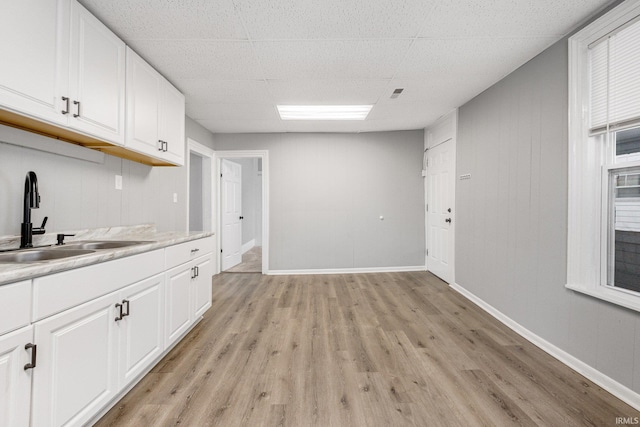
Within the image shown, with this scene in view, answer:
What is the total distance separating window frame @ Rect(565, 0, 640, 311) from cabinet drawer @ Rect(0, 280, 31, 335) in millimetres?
3019

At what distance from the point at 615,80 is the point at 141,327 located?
135 inches

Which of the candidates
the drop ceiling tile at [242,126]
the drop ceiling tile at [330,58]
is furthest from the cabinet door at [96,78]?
the drop ceiling tile at [242,126]

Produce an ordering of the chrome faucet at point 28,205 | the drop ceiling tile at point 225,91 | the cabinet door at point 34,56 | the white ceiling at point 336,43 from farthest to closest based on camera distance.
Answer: the drop ceiling tile at point 225,91, the white ceiling at point 336,43, the chrome faucet at point 28,205, the cabinet door at point 34,56

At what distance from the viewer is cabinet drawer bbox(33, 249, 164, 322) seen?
1084 mm

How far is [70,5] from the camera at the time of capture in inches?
60.5

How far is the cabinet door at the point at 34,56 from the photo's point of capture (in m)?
1.21

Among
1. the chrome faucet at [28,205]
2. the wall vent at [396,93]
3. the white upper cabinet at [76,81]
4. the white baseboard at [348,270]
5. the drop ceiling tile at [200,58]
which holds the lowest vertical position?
the white baseboard at [348,270]

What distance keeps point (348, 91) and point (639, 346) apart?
9.69 feet

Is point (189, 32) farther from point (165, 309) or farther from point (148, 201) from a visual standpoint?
point (165, 309)

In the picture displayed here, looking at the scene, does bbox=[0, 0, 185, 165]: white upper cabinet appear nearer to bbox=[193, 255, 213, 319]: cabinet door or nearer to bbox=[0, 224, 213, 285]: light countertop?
bbox=[0, 224, 213, 285]: light countertop

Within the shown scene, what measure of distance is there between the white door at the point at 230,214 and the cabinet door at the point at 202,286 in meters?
1.90

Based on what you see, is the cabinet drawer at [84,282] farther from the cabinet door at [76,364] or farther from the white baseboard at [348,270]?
the white baseboard at [348,270]

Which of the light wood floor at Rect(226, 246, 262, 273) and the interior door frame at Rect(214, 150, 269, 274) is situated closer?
the interior door frame at Rect(214, 150, 269, 274)

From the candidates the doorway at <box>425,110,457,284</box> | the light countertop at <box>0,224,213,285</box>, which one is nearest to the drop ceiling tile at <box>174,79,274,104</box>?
the light countertop at <box>0,224,213,285</box>
